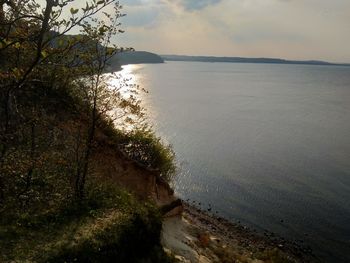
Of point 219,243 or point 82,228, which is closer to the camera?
point 82,228

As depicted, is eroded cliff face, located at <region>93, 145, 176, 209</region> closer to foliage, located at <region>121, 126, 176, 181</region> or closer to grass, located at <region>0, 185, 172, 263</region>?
grass, located at <region>0, 185, 172, 263</region>

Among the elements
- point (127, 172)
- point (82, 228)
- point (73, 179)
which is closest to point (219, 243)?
point (127, 172)

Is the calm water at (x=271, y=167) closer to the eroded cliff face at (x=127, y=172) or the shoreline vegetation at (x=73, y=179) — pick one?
the shoreline vegetation at (x=73, y=179)

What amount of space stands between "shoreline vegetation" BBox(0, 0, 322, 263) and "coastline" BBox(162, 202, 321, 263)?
0.64ft

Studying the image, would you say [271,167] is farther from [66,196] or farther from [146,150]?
[66,196]

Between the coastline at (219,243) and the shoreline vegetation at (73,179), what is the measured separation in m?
0.20

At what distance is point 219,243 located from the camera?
117ft

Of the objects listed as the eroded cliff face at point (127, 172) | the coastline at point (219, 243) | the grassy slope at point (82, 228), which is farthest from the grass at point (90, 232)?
the eroded cliff face at point (127, 172)

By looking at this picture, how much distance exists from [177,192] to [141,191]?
84.0 ft

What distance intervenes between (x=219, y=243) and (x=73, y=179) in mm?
17303

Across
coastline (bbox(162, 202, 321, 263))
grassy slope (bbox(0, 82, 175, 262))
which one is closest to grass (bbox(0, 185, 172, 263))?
grassy slope (bbox(0, 82, 175, 262))

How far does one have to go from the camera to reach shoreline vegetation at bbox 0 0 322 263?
46.5 ft

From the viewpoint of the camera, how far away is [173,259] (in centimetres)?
2255

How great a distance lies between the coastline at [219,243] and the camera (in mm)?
27556
